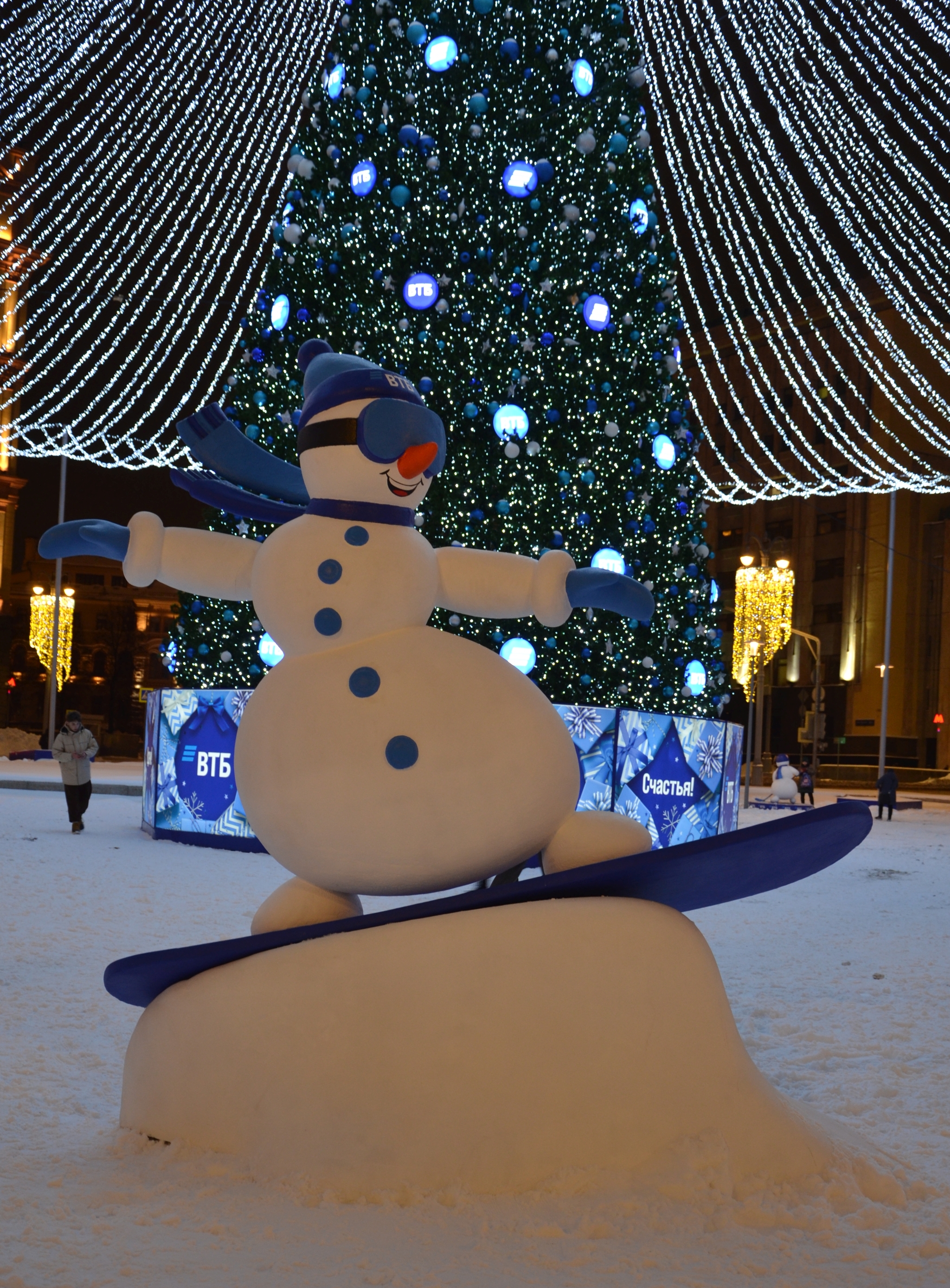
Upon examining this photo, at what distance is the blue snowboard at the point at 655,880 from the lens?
3201mm

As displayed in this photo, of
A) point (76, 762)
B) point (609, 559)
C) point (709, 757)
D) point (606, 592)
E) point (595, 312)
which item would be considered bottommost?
point (76, 762)

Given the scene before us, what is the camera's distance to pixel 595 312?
11.0m

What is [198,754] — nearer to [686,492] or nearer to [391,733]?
[686,492]

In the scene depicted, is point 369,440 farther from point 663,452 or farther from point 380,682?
point 663,452

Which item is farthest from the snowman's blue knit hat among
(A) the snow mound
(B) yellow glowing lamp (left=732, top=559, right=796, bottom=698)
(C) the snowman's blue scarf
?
(B) yellow glowing lamp (left=732, top=559, right=796, bottom=698)

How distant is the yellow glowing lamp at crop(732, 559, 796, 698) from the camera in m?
25.9

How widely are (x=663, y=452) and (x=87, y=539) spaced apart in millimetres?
8096

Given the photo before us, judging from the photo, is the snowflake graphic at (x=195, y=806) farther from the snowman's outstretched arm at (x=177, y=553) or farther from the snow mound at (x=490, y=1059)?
the snow mound at (x=490, y=1059)

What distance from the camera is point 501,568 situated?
13.1 ft

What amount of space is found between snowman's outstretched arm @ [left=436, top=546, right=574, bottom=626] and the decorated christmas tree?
6594 millimetres

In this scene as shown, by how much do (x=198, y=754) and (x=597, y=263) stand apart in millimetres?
6178

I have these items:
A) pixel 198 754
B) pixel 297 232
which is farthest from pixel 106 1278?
pixel 297 232

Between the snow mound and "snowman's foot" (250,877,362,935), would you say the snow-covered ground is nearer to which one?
the snow mound

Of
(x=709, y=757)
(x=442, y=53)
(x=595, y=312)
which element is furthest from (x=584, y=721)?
(x=442, y=53)
